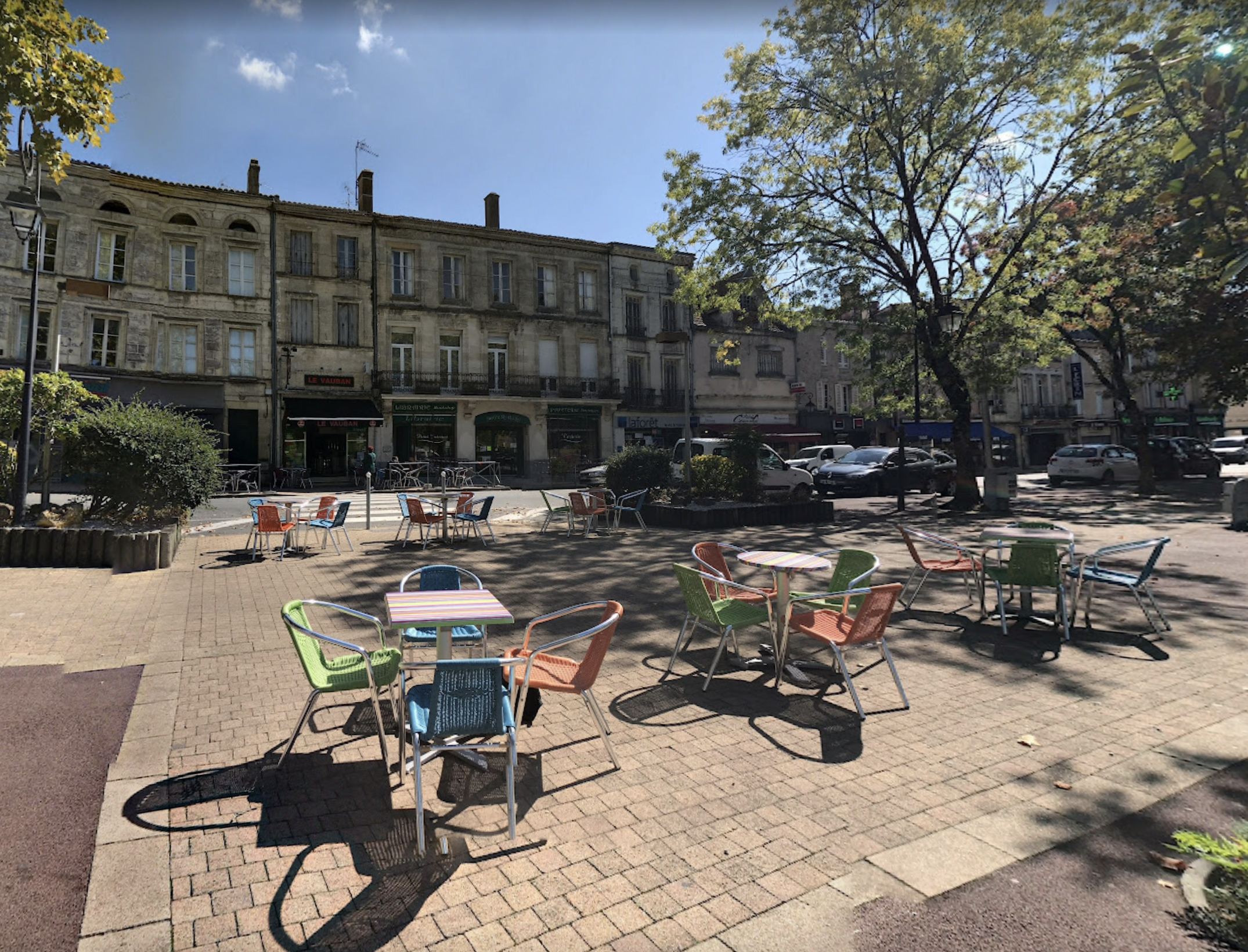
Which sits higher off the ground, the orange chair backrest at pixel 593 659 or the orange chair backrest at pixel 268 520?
the orange chair backrest at pixel 268 520

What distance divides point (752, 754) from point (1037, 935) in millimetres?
1534

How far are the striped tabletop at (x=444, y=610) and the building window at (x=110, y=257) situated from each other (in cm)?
2795

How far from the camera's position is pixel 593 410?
110ft

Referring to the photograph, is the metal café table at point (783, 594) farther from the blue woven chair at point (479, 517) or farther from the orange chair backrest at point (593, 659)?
the blue woven chair at point (479, 517)

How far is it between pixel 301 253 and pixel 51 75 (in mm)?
23352

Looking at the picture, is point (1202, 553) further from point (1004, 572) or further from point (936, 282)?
point (936, 282)

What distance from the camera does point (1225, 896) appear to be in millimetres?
2242

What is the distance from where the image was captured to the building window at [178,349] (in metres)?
26.1

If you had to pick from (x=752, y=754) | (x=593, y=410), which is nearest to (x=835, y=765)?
(x=752, y=754)

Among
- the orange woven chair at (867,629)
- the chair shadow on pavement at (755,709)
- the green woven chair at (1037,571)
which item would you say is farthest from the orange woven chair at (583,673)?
the green woven chair at (1037,571)

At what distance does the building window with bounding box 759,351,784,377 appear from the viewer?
38.8m

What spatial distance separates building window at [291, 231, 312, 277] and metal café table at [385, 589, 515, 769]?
28.4 meters

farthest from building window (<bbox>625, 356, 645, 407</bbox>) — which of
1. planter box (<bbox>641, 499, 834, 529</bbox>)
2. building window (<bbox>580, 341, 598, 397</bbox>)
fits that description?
planter box (<bbox>641, 499, 834, 529</bbox>)

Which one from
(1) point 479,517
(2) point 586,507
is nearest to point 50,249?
(1) point 479,517
